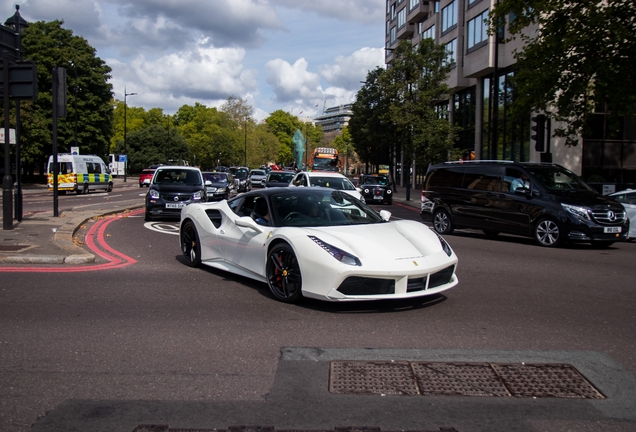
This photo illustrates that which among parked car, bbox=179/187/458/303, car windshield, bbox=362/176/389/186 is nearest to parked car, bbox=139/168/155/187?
car windshield, bbox=362/176/389/186

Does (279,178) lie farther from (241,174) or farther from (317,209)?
(317,209)

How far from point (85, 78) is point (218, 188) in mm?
35702

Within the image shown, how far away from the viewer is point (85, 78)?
55.2 m

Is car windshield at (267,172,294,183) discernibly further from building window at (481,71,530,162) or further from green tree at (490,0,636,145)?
green tree at (490,0,636,145)

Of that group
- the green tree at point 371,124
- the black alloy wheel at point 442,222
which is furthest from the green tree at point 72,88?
the black alloy wheel at point 442,222

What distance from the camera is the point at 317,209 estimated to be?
744cm

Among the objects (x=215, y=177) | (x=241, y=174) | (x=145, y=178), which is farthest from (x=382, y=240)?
Result: (x=145, y=178)

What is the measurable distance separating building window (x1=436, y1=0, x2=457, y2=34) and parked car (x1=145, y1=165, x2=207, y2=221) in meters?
29.8

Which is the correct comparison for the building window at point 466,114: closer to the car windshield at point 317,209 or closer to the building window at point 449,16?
the building window at point 449,16

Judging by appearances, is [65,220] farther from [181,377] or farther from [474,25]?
[474,25]

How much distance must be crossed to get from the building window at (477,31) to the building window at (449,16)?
13.6 ft

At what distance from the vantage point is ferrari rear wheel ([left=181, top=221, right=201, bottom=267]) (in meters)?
8.87

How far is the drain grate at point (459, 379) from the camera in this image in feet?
13.3

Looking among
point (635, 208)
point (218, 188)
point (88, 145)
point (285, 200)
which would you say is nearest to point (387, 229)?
point (285, 200)
